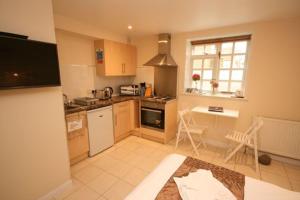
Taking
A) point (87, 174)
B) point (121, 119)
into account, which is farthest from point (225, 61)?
point (87, 174)

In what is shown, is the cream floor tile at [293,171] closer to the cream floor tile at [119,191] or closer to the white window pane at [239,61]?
the white window pane at [239,61]

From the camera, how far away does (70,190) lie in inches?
75.4

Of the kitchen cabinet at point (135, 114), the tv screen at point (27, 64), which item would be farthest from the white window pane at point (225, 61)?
the tv screen at point (27, 64)

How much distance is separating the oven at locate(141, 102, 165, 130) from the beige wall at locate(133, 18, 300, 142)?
1159mm

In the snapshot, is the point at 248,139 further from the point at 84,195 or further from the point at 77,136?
the point at 77,136

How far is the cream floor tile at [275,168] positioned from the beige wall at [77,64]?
3.49 metres

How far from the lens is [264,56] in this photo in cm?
253

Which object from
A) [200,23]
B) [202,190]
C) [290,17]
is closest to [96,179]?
[202,190]

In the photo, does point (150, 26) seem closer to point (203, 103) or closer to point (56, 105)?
point (203, 103)

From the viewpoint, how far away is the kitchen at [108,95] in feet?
8.35

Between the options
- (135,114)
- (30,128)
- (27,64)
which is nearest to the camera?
(27,64)

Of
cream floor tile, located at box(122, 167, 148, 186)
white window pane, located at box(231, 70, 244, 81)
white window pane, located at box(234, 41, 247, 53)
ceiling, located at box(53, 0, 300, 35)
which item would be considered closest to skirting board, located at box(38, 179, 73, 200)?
cream floor tile, located at box(122, 167, 148, 186)

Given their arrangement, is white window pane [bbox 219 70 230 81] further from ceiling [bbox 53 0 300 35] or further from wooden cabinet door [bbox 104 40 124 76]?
wooden cabinet door [bbox 104 40 124 76]

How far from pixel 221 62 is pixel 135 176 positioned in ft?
8.96
